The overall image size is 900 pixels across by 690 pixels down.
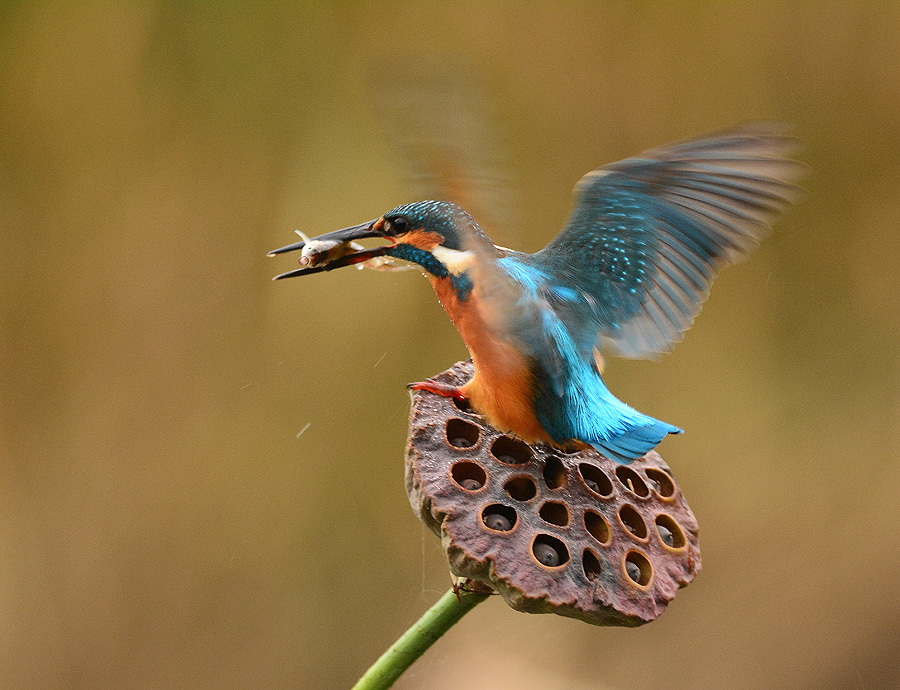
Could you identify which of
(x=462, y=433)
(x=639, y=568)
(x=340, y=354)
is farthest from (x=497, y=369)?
(x=340, y=354)

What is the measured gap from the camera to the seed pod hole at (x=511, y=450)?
2.14ft

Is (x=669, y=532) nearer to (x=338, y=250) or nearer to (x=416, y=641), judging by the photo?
(x=416, y=641)

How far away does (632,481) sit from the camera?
686mm

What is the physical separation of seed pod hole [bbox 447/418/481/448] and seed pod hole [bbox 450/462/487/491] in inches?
1.0

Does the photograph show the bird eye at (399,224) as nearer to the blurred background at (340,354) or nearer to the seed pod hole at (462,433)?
the seed pod hole at (462,433)

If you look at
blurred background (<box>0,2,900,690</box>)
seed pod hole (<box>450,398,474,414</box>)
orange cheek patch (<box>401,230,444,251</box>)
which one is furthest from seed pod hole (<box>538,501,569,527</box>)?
blurred background (<box>0,2,900,690</box>)

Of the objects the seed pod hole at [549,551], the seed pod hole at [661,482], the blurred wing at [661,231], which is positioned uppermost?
the blurred wing at [661,231]

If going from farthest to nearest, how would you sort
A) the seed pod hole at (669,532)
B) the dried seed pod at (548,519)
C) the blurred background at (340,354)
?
the blurred background at (340,354)
the seed pod hole at (669,532)
the dried seed pod at (548,519)

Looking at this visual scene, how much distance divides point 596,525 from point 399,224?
0.89ft

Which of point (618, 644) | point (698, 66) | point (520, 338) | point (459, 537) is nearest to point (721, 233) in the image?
point (520, 338)

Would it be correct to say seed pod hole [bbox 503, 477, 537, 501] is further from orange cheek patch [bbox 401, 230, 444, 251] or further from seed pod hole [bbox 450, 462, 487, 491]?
orange cheek patch [bbox 401, 230, 444, 251]

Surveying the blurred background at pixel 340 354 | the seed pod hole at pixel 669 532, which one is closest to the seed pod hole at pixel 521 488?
the seed pod hole at pixel 669 532

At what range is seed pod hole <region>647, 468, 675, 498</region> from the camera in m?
0.70

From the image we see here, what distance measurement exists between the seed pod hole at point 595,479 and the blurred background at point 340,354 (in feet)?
2.19
